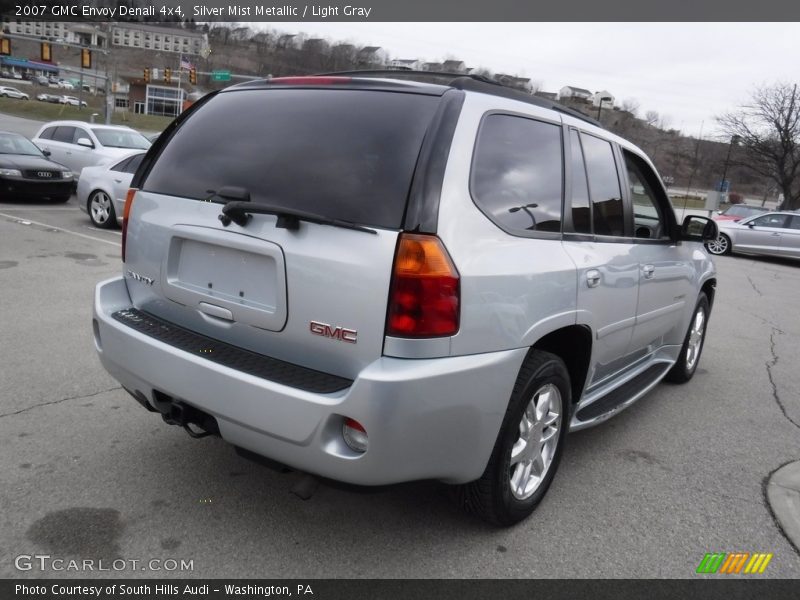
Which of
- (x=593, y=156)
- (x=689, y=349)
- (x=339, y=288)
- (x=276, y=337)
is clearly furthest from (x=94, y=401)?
(x=689, y=349)

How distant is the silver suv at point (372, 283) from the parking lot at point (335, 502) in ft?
0.92

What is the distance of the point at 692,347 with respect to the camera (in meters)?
5.45

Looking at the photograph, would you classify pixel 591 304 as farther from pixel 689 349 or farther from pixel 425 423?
pixel 689 349

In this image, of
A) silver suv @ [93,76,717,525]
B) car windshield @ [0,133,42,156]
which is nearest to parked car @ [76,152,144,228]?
car windshield @ [0,133,42,156]

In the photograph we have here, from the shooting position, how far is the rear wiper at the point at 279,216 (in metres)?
2.34

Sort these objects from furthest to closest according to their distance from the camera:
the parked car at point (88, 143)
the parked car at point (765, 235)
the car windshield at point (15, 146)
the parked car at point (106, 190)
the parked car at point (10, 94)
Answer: the parked car at point (10, 94) → the parked car at point (765, 235) → the parked car at point (88, 143) → the car windshield at point (15, 146) → the parked car at point (106, 190)

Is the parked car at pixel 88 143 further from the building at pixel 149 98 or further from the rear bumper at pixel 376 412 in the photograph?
the building at pixel 149 98

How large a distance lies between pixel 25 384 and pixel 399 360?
3042 mm

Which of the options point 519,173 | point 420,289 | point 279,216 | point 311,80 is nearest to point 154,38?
point 311,80

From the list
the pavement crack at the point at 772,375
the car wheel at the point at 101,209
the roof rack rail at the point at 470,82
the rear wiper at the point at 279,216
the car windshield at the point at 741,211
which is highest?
the roof rack rail at the point at 470,82

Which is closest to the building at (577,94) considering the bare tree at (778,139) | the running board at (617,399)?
the bare tree at (778,139)

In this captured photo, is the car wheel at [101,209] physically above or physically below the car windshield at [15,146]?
below

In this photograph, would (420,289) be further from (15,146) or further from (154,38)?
(154,38)
